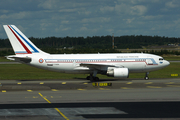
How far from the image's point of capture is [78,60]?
127ft

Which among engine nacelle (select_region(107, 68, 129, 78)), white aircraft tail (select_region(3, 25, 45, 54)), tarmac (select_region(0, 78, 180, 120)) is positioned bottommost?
tarmac (select_region(0, 78, 180, 120))

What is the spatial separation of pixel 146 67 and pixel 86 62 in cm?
892

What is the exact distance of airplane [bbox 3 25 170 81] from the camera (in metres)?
38.2

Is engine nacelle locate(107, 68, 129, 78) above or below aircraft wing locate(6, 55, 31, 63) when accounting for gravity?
below

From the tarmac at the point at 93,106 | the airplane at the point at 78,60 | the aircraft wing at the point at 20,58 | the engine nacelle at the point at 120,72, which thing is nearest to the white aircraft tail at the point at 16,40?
the airplane at the point at 78,60

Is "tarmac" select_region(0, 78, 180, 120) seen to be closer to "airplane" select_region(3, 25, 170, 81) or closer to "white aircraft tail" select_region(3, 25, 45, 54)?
"airplane" select_region(3, 25, 170, 81)

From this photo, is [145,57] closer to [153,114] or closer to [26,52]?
[26,52]

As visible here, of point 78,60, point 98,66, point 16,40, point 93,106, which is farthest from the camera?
point 16,40

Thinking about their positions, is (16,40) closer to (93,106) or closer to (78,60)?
(78,60)

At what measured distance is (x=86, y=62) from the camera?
127 ft

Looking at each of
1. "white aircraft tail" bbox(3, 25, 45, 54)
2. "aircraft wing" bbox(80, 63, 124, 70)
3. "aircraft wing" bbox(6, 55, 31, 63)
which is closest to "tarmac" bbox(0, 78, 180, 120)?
"aircraft wing" bbox(80, 63, 124, 70)

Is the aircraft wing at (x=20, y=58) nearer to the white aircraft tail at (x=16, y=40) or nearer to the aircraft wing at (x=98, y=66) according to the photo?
the white aircraft tail at (x=16, y=40)

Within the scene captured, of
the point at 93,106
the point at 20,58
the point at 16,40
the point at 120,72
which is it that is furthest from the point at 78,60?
the point at 93,106

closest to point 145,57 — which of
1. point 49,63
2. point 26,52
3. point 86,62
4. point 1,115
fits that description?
point 86,62
